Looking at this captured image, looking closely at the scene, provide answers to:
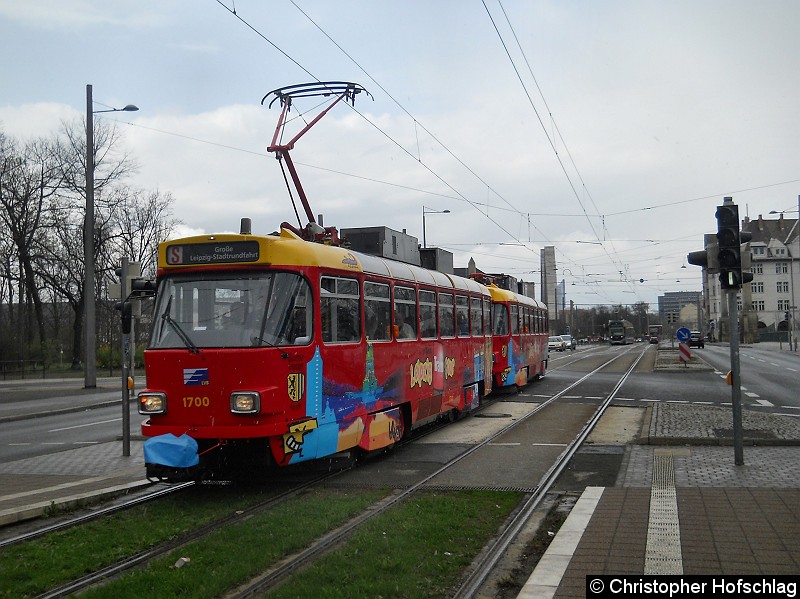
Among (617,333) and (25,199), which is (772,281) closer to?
(617,333)

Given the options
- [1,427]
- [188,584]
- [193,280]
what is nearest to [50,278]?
[1,427]

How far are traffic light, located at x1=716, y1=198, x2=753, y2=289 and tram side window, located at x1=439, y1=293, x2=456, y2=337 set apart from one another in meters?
5.85

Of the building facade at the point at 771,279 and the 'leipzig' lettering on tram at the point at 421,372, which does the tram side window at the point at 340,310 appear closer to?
the 'leipzig' lettering on tram at the point at 421,372

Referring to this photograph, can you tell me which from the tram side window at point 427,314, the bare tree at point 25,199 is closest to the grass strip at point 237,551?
the tram side window at point 427,314

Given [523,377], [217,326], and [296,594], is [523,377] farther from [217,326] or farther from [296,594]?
[296,594]

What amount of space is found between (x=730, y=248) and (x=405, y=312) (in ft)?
16.5

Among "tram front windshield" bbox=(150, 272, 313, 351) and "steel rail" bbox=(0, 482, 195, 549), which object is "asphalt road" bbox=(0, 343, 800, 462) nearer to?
"steel rail" bbox=(0, 482, 195, 549)

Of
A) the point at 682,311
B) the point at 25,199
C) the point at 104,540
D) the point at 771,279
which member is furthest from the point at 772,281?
the point at 104,540

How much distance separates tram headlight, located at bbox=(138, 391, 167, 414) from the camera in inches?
353

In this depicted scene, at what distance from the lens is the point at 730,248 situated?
10.4m

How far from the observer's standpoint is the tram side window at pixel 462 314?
16.6 metres

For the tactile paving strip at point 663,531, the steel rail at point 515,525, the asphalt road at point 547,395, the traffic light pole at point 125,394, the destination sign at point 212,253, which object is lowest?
the asphalt road at point 547,395

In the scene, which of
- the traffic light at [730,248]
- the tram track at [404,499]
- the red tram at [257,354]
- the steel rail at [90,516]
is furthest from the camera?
the traffic light at [730,248]

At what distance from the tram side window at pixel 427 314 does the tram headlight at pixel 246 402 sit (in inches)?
217
